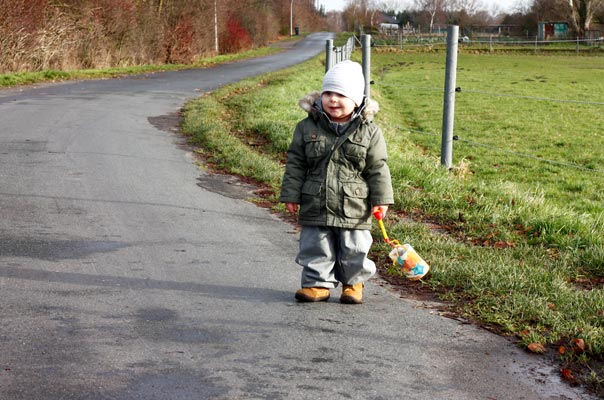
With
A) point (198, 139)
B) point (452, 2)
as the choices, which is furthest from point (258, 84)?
point (452, 2)

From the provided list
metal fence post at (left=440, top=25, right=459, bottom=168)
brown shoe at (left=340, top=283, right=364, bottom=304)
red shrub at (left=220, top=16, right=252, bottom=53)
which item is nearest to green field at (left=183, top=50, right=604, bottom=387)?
metal fence post at (left=440, top=25, right=459, bottom=168)

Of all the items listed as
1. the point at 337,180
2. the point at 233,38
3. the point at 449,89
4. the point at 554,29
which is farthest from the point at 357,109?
the point at 554,29

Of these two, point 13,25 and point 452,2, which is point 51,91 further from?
point 452,2

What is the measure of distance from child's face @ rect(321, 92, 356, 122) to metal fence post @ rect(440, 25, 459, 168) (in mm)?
4451

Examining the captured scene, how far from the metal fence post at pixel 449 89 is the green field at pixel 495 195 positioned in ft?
0.72

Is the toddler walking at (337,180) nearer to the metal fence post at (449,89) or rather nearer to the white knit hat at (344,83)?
the white knit hat at (344,83)

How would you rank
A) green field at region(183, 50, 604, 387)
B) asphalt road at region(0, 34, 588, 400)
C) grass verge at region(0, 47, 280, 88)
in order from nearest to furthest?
asphalt road at region(0, 34, 588, 400), green field at region(183, 50, 604, 387), grass verge at region(0, 47, 280, 88)

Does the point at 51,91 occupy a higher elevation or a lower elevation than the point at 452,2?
lower

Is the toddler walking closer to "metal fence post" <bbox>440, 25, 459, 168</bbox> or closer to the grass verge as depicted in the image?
"metal fence post" <bbox>440, 25, 459, 168</bbox>

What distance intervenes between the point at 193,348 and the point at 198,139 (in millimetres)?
8076

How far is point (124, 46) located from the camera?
3178cm

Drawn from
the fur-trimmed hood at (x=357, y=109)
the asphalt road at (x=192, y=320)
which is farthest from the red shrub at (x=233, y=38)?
the fur-trimmed hood at (x=357, y=109)

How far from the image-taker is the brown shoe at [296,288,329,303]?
5074 mm

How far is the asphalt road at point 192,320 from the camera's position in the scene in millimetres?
3799
